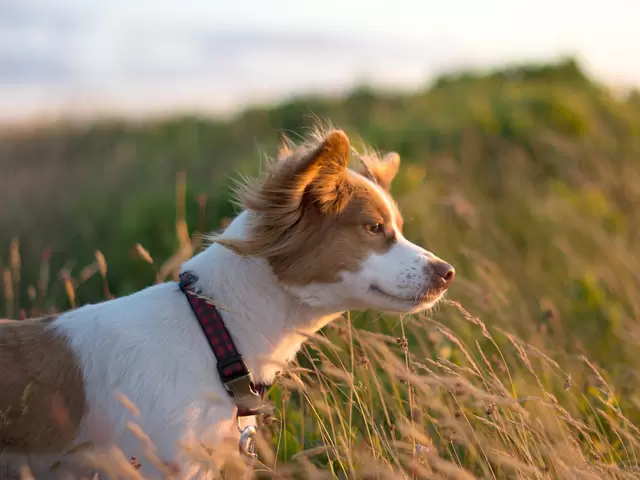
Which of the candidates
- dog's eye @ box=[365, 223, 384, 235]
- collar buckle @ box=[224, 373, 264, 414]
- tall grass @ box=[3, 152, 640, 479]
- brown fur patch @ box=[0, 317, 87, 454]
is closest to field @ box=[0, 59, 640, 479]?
tall grass @ box=[3, 152, 640, 479]

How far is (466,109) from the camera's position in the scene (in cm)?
1098

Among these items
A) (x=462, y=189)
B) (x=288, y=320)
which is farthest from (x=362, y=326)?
(x=462, y=189)

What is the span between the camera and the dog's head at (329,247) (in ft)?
9.57

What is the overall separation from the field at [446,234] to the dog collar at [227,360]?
36 centimetres

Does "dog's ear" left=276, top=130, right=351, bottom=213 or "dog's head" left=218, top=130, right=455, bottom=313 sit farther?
"dog's head" left=218, top=130, right=455, bottom=313

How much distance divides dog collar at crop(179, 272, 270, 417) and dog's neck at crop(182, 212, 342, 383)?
81 mm

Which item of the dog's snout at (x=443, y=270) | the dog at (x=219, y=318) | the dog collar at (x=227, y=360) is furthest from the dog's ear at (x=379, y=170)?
the dog collar at (x=227, y=360)

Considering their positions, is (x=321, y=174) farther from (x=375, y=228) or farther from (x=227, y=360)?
(x=227, y=360)

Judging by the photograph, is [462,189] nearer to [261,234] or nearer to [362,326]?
[362,326]

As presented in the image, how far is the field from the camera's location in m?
3.58

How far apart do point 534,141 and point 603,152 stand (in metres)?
1.17

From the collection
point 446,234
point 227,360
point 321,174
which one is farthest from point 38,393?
point 446,234

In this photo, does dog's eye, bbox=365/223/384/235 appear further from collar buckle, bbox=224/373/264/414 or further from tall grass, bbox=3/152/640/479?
collar buckle, bbox=224/373/264/414

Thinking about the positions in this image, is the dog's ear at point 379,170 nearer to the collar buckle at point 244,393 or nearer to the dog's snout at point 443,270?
the dog's snout at point 443,270
